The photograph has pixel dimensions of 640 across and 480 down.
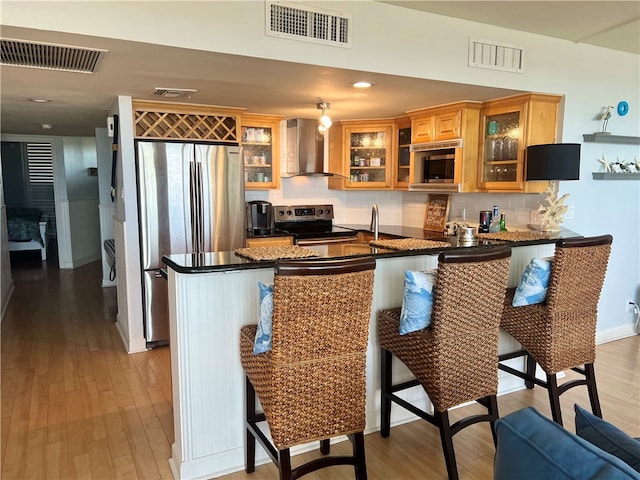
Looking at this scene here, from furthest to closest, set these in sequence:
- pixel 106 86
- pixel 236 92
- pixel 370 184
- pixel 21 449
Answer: pixel 370 184, pixel 236 92, pixel 106 86, pixel 21 449

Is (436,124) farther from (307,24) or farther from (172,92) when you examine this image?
(172,92)

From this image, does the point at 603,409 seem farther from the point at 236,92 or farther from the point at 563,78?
the point at 236,92

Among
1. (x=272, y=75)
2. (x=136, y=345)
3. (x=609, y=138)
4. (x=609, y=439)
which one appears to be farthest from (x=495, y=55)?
(x=136, y=345)

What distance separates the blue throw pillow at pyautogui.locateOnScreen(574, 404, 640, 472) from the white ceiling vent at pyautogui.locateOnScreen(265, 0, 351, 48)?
2352 millimetres

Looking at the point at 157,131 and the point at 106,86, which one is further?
the point at 157,131

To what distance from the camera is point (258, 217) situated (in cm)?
503

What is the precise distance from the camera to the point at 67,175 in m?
7.62

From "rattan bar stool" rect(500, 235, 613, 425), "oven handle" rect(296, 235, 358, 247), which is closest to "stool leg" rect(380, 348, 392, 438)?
"rattan bar stool" rect(500, 235, 613, 425)

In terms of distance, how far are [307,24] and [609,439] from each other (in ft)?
8.18

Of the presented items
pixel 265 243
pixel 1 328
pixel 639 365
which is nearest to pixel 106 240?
pixel 1 328

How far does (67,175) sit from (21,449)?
607 centimetres

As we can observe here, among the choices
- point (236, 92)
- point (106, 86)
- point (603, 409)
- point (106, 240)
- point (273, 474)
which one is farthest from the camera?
point (106, 240)

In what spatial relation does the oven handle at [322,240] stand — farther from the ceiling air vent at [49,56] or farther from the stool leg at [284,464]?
the stool leg at [284,464]

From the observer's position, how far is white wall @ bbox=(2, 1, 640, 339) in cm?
234
